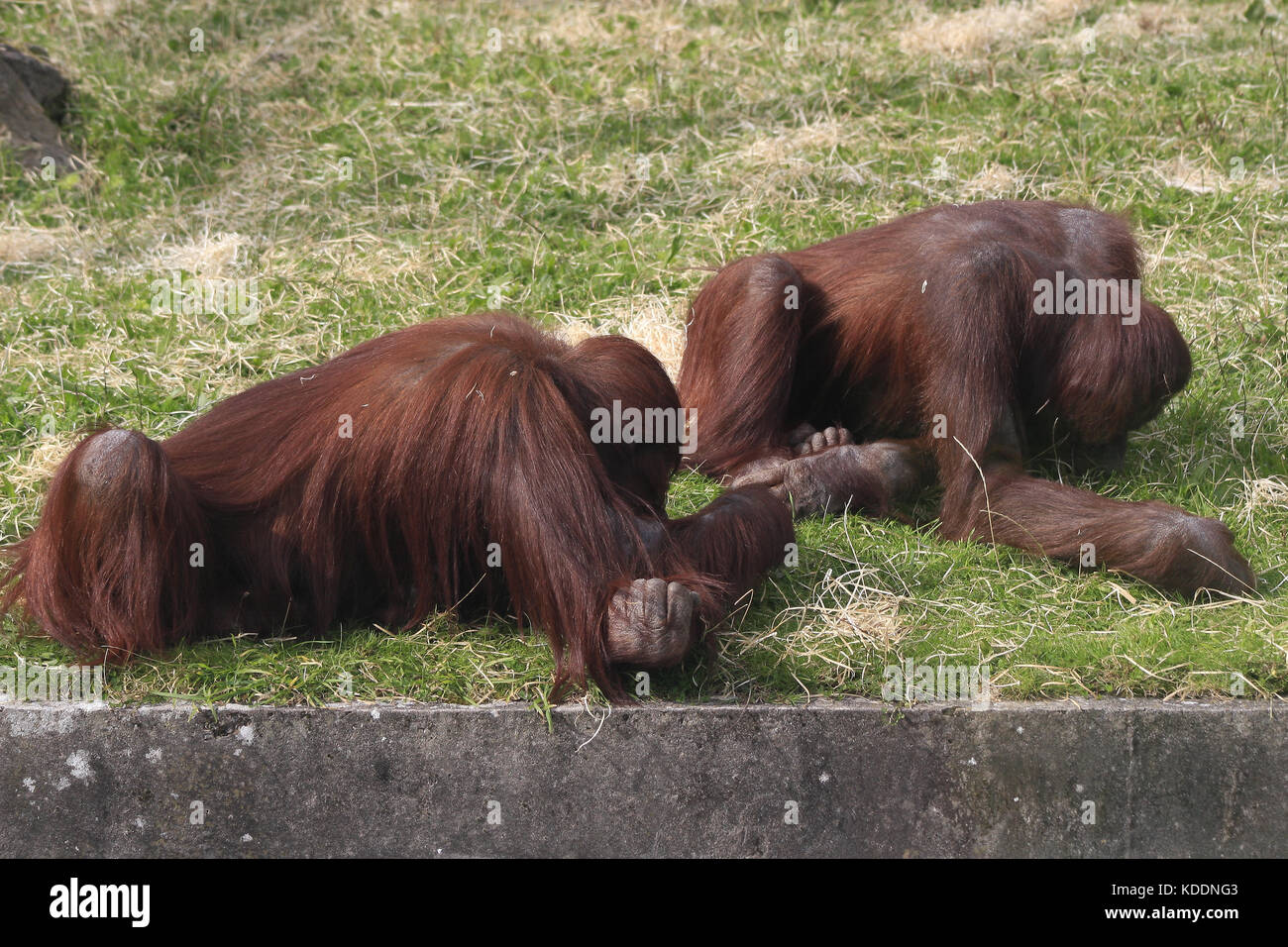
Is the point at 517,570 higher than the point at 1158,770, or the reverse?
the point at 517,570

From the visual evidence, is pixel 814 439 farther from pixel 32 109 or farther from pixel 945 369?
pixel 32 109

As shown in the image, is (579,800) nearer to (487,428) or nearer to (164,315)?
(487,428)

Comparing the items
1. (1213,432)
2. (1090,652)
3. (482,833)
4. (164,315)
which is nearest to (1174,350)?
(1213,432)

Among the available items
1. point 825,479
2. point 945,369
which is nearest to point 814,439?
point 825,479

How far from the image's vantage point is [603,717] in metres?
3.10

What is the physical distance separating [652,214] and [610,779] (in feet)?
11.6

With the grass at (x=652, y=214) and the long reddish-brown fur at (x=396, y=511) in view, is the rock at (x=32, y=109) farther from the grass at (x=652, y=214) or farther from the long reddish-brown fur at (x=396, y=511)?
the long reddish-brown fur at (x=396, y=511)

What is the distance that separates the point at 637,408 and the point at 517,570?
0.48 metres

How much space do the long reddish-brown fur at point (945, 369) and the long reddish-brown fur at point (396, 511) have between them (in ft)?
2.66

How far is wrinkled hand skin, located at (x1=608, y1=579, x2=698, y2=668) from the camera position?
9.87 feet

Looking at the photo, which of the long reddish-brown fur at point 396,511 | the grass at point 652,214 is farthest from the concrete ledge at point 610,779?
the long reddish-brown fur at point 396,511

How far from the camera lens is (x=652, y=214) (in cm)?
619

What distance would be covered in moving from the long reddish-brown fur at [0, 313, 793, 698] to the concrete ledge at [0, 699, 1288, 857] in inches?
8.2

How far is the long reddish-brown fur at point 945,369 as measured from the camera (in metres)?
4.11
